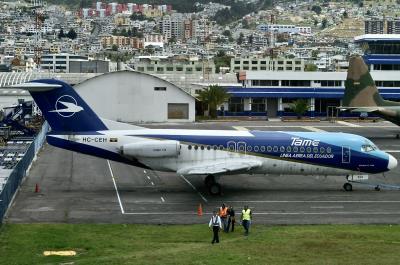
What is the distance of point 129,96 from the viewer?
102312 millimetres

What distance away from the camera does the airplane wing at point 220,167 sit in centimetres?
4425

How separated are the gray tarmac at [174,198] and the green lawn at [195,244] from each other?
7.43 feet

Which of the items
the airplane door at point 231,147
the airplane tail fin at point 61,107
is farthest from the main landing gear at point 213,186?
the airplane tail fin at point 61,107

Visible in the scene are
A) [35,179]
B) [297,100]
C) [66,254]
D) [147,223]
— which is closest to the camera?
[66,254]

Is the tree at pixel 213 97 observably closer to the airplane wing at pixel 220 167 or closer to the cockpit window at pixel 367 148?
the cockpit window at pixel 367 148

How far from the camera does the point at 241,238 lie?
33.4 m

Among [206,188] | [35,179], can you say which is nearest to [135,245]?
[206,188]

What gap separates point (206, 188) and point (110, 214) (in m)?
8.36

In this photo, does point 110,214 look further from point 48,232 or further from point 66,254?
point 66,254

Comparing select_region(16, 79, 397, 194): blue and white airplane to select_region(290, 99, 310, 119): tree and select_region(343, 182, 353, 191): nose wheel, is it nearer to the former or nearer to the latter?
select_region(343, 182, 353, 191): nose wheel

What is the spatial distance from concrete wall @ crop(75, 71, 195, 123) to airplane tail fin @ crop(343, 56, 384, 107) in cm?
2787

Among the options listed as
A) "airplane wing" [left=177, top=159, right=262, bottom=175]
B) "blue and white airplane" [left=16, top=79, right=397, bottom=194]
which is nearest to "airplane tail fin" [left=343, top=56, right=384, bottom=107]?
"blue and white airplane" [left=16, top=79, right=397, bottom=194]

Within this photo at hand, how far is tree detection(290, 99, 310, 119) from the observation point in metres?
113

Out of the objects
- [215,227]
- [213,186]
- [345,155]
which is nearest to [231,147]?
[213,186]
